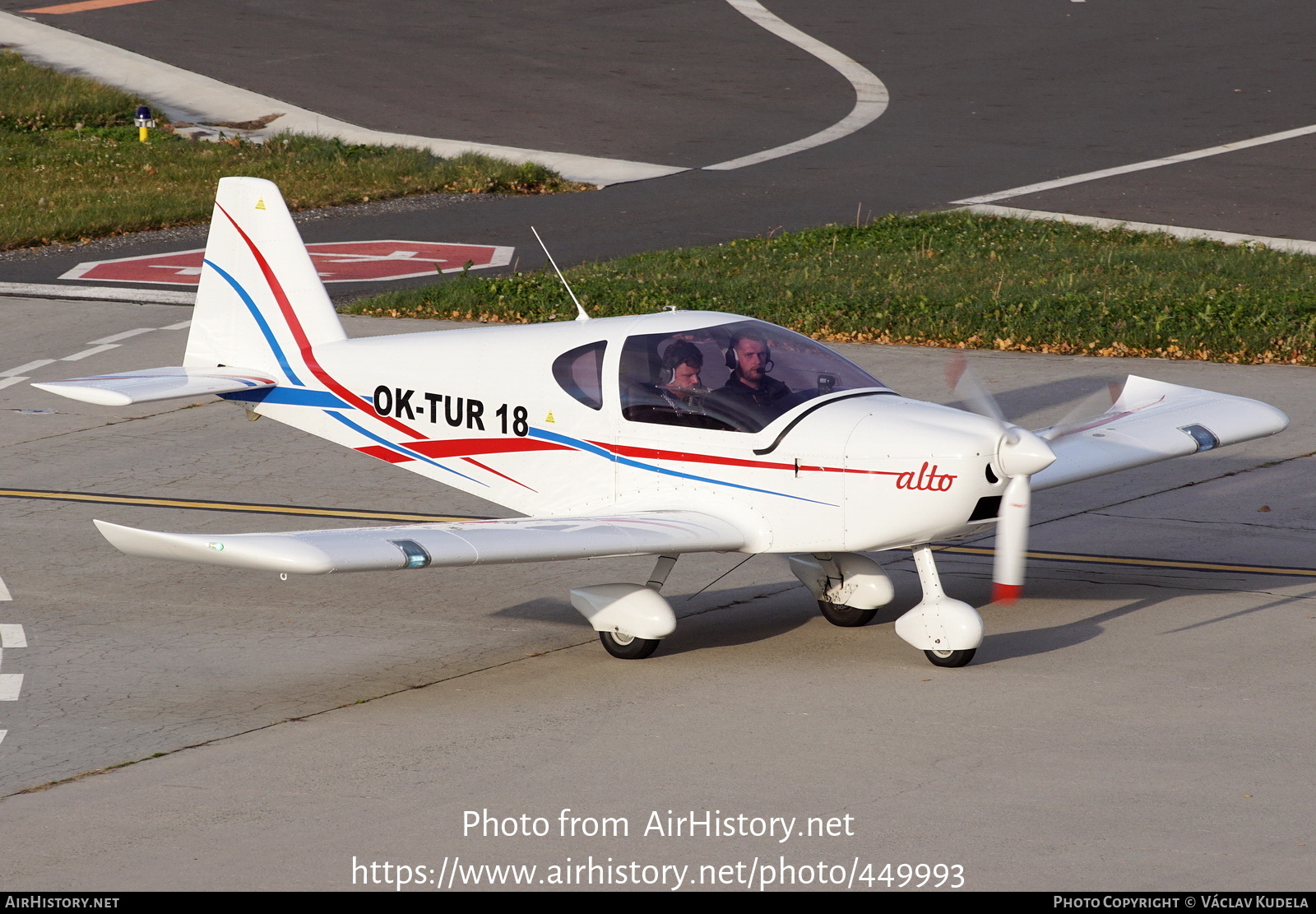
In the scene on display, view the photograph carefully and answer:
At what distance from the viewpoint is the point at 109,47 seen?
38000 mm

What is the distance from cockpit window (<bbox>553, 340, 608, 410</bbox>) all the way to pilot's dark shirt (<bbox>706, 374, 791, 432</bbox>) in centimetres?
80

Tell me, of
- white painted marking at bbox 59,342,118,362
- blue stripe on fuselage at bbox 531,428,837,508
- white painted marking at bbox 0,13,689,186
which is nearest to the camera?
blue stripe on fuselage at bbox 531,428,837,508

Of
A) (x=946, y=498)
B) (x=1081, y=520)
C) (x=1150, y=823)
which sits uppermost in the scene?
(x=946, y=498)

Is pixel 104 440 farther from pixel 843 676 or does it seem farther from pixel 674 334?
pixel 843 676

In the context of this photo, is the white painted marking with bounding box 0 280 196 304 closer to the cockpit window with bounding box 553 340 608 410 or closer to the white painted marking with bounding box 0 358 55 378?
the white painted marking with bounding box 0 358 55 378

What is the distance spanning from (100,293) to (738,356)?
14.7m

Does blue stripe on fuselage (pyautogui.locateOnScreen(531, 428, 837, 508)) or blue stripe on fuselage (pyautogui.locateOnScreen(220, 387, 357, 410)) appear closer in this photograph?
blue stripe on fuselage (pyautogui.locateOnScreen(531, 428, 837, 508))

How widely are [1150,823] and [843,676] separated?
2.53 metres

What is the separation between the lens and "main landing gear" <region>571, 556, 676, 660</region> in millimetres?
9781

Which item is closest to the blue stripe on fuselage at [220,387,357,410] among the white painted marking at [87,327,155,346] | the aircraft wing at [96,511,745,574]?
the aircraft wing at [96,511,745,574]

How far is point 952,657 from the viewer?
956cm

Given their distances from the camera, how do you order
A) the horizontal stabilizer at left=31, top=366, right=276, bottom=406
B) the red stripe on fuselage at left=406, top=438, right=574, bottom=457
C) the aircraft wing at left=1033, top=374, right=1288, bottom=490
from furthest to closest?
1. the horizontal stabilizer at left=31, top=366, right=276, bottom=406
2. the aircraft wing at left=1033, top=374, right=1288, bottom=490
3. the red stripe on fuselage at left=406, top=438, right=574, bottom=457
